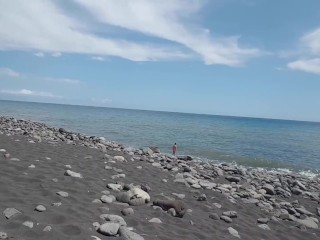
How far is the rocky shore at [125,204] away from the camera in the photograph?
6.43 metres

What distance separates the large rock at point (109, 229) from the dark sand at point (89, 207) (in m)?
0.14

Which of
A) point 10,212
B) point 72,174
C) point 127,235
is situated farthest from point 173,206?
point 10,212

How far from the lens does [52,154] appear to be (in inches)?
531

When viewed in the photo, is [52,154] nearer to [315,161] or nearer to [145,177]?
[145,177]

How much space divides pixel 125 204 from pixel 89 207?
1.05m

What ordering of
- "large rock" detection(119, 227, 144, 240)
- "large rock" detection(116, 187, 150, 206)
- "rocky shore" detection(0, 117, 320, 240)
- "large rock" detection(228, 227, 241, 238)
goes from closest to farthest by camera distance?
"large rock" detection(119, 227, 144, 240)
"rocky shore" detection(0, 117, 320, 240)
"large rock" detection(228, 227, 241, 238)
"large rock" detection(116, 187, 150, 206)

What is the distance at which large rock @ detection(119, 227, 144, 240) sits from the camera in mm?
6239

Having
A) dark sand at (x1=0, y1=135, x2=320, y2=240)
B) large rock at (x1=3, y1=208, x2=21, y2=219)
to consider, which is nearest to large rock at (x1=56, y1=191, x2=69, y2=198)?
dark sand at (x1=0, y1=135, x2=320, y2=240)

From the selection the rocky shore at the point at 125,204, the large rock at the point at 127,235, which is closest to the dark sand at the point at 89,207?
the rocky shore at the point at 125,204

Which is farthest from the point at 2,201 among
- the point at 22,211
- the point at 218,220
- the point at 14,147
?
the point at 14,147

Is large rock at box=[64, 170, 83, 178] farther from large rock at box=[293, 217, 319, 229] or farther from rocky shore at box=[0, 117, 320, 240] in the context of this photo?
large rock at box=[293, 217, 319, 229]

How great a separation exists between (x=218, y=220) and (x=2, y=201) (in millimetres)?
5068

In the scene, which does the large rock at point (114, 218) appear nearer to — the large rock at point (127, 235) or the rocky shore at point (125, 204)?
the rocky shore at point (125, 204)

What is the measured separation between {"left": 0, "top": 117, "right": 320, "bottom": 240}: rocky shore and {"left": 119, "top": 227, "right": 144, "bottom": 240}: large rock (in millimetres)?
18
